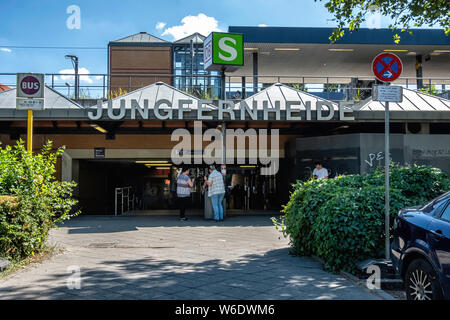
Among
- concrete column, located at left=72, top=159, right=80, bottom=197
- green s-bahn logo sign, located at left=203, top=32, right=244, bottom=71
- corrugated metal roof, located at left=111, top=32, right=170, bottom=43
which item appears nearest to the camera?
green s-bahn logo sign, located at left=203, top=32, right=244, bottom=71

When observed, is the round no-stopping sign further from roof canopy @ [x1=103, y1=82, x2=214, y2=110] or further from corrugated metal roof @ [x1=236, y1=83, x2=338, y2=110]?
corrugated metal roof @ [x1=236, y1=83, x2=338, y2=110]

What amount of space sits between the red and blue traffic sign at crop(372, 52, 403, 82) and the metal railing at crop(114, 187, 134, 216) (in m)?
13.3

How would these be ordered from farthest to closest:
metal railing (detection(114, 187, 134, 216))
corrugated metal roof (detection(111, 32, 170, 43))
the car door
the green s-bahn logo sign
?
1. corrugated metal roof (detection(111, 32, 170, 43))
2. metal railing (detection(114, 187, 134, 216))
3. the green s-bahn logo sign
4. the car door

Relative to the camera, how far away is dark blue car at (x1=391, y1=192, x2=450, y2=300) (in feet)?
13.6

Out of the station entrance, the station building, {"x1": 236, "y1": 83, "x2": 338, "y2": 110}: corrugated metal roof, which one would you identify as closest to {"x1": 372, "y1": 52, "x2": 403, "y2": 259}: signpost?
the station building

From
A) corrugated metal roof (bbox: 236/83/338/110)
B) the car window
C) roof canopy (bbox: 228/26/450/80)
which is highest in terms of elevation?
roof canopy (bbox: 228/26/450/80)

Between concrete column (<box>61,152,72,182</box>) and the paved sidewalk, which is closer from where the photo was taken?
the paved sidewalk

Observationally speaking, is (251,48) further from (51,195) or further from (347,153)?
(51,195)

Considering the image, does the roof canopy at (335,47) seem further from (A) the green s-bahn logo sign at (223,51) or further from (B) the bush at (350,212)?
(B) the bush at (350,212)

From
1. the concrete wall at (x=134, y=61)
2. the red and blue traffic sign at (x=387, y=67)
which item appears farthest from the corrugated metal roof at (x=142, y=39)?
the red and blue traffic sign at (x=387, y=67)

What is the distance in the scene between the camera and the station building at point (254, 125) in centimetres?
1377

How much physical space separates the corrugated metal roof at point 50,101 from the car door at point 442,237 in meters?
11.9

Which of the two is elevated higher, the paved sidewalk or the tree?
the tree

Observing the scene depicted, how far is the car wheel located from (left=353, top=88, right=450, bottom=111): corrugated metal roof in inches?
404
